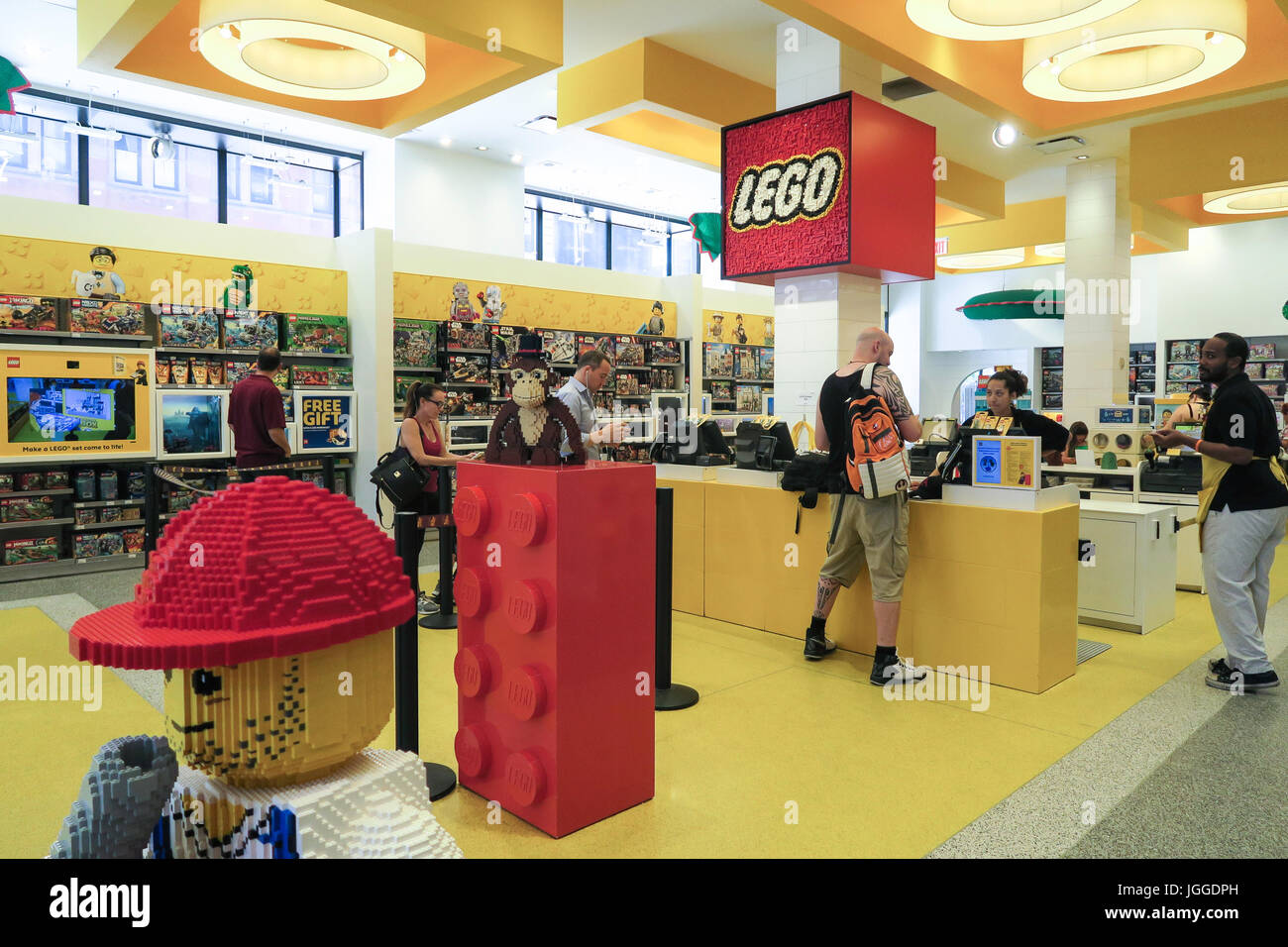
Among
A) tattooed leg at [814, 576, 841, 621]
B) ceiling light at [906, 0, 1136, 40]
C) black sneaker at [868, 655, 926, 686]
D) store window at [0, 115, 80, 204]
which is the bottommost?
black sneaker at [868, 655, 926, 686]

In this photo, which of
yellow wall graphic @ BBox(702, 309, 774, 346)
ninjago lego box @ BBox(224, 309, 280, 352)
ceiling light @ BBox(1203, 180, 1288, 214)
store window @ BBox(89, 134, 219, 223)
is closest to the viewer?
ninjago lego box @ BBox(224, 309, 280, 352)

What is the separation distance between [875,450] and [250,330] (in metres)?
6.37

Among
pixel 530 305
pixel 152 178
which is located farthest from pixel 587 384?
pixel 152 178

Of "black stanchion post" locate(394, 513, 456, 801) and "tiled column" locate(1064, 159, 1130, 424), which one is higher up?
"tiled column" locate(1064, 159, 1130, 424)

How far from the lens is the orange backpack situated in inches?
156

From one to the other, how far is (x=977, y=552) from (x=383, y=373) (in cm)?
618

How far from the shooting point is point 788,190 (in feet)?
20.4

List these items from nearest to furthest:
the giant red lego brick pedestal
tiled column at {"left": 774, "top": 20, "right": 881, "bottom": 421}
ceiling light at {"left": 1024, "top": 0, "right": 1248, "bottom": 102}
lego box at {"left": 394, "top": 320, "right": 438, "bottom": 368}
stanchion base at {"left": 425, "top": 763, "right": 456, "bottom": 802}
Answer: the giant red lego brick pedestal, stanchion base at {"left": 425, "top": 763, "right": 456, "bottom": 802}, ceiling light at {"left": 1024, "top": 0, "right": 1248, "bottom": 102}, tiled column at {"left": 774, "top": 20, "right": 881, "bottom": 421}, lego box at {"left": 394, "top": 320, "right": 438, "bottom": 368}

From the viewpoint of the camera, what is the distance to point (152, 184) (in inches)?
404

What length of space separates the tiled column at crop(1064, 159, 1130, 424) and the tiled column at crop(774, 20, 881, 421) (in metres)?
4.02

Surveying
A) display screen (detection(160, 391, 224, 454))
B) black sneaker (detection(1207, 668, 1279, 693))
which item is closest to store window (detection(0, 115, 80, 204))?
display screen (detection(160, 391, 224, 454))

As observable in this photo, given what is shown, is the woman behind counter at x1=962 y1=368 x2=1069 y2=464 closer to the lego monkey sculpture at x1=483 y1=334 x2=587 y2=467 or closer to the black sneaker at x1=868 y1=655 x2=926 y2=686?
the black sneaker at x1=868 y1=655 x2=926 y2=686
